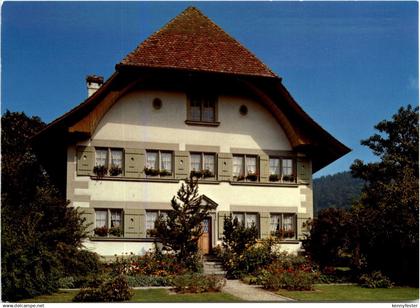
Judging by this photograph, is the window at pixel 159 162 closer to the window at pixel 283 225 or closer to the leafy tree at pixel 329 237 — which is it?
the window at pixel 283 225

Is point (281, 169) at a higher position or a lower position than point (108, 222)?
higher

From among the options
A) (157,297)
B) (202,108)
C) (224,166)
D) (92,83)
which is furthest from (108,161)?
(157,297)

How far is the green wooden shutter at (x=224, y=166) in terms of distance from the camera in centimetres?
2350

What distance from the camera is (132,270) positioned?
20.0 meters

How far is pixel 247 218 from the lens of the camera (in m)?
23.6

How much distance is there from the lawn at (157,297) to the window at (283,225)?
25.0ft

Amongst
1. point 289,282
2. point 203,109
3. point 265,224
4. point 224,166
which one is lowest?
point 289,282

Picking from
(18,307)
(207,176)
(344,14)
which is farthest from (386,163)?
(18,307)

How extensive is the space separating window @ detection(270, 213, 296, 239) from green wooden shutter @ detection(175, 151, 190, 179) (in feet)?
12.6

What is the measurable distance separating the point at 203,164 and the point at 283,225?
3.99m

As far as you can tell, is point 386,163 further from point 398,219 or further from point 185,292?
point 185,292

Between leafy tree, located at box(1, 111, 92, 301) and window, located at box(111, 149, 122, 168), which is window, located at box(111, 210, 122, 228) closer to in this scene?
window, located at box(111, 149, 122, 168)

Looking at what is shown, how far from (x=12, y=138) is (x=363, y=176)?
22736 millimetres

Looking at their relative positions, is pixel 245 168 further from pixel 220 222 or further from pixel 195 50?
pixel 195 50
